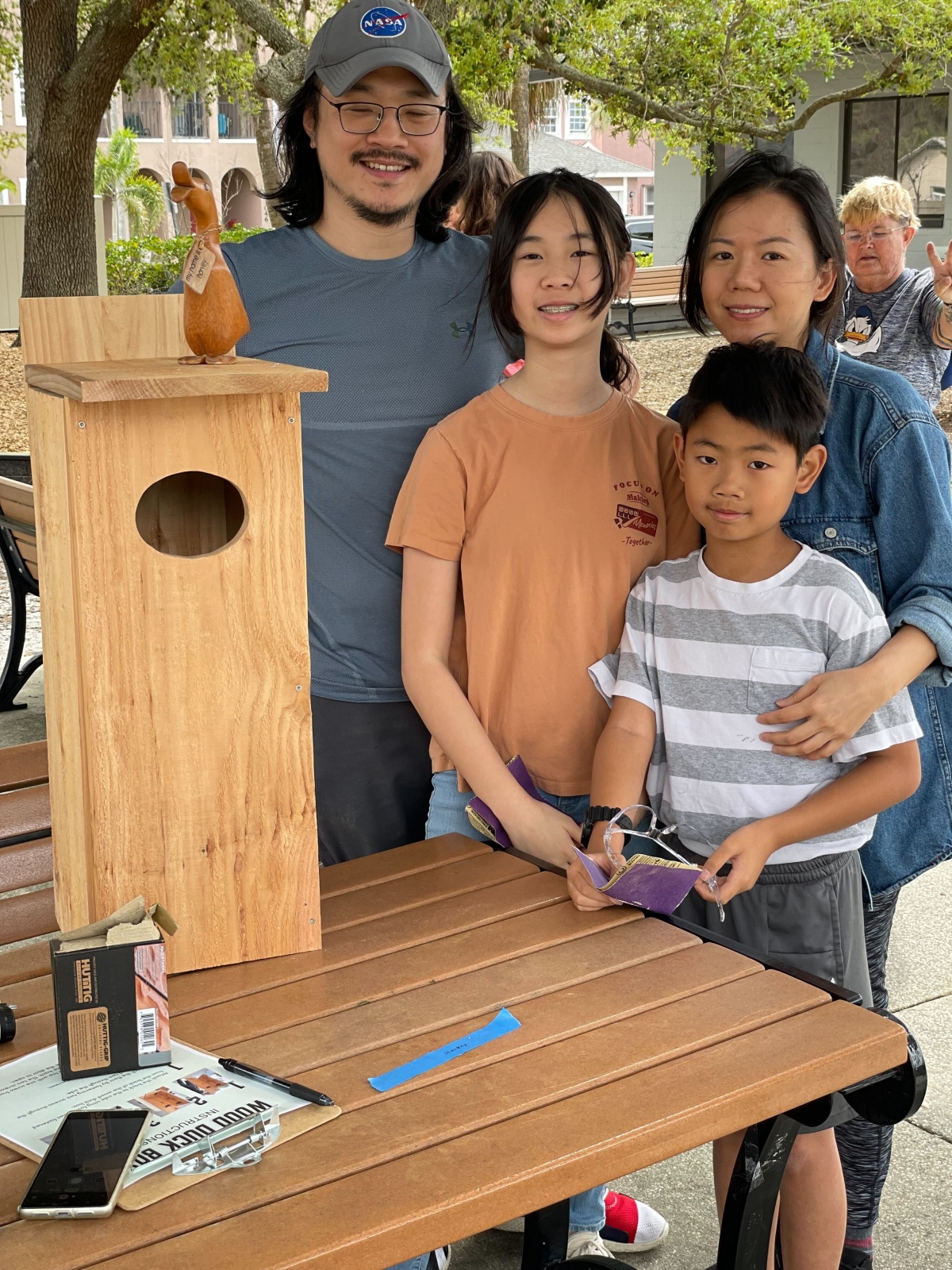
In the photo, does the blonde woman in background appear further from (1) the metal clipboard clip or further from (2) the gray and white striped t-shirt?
(1) the metal clipboard clip

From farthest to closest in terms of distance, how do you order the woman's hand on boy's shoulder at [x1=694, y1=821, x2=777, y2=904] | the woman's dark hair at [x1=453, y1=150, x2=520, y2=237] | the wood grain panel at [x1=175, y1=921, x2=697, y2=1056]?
the woman's dark hair at [x1=453, y1=150, x2=520, y2=237], the woman's hand on boy's shoulder at [x1=694, y1=821, x2=777, y2=904], the wood grain panel at [x1=175, y1=921, x2=697, y2=1056]

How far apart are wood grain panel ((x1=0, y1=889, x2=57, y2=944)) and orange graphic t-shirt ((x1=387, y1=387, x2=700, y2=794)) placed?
728mm

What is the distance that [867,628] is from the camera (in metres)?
1.89

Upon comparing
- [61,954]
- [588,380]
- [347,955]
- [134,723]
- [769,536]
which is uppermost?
[588,380]

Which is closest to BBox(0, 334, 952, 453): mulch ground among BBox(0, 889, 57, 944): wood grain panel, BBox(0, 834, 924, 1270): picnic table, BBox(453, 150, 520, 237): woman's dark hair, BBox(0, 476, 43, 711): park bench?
BBox(0, 476, 43, 711): park bench

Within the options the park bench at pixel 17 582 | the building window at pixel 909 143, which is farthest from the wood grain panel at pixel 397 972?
the building window at pixel 909 143

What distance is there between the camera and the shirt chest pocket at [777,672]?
1900 mm

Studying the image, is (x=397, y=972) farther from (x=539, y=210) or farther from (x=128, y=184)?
(x=128, y=184)

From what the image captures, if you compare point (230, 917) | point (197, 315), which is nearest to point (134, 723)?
point (230, 917)

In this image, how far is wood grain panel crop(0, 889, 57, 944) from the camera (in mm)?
2006

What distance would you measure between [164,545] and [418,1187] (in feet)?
3.18

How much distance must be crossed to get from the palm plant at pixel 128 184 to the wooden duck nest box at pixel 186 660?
30.3 metres

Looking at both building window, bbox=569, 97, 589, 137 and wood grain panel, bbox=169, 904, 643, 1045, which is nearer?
wood grain panel, bbox=169, 904, 643, 1045

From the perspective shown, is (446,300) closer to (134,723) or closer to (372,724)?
(372,724)
